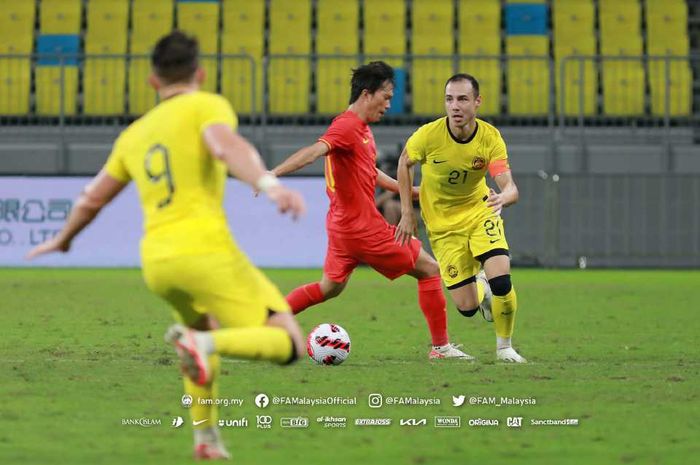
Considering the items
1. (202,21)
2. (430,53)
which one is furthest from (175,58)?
(202,21)

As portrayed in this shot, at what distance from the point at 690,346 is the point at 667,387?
275cm

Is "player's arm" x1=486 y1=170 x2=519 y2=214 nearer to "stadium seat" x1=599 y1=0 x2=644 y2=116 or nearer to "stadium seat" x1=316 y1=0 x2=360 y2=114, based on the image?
"stadium seat" x1=599 y1=0 x2=644 y2=116

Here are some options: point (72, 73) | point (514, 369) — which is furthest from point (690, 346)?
point (72, 73)

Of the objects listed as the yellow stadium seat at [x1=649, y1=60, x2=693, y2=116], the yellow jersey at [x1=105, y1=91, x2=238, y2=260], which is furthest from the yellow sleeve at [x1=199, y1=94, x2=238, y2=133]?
the yellow stadium seat at [x1=649, y1=60, x2=693, y2=116]

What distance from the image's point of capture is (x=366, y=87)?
33.4 feet

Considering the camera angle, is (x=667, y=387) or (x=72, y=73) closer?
(x=667, y=387)

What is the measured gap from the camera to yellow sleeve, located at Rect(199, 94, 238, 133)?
565cm

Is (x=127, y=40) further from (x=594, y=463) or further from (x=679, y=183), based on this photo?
(x=594, y=463)

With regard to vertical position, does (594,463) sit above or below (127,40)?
below

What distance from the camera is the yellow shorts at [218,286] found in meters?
5.70

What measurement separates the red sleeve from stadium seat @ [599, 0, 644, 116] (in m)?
13.4

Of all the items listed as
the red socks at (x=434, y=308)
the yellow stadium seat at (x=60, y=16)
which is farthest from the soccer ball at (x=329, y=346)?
the yellow stadium seat at (x=60, y=16)

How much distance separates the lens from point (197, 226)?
5715 mm

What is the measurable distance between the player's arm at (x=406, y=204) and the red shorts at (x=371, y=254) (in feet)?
0.33
